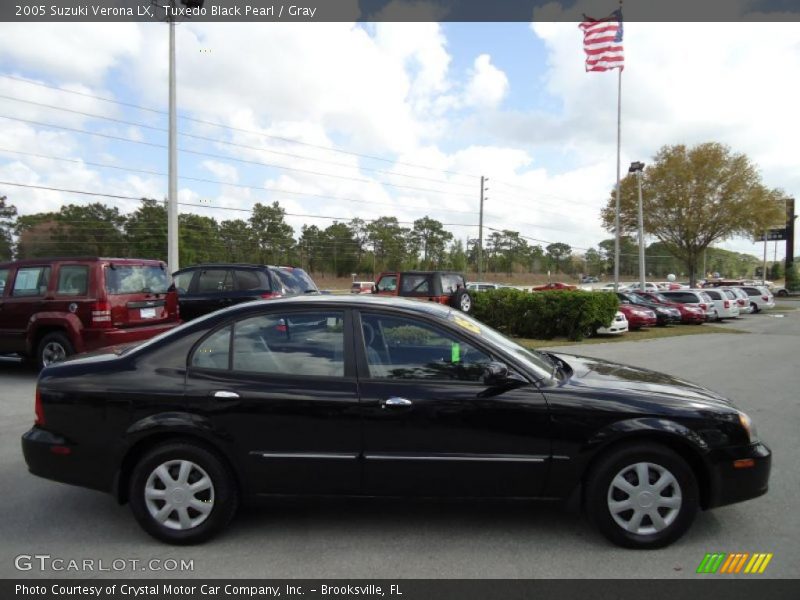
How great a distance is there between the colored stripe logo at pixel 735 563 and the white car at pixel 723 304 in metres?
25.6

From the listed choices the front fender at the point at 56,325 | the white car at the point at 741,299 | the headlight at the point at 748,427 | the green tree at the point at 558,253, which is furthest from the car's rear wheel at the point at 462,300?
the green tree at the point at 558,253

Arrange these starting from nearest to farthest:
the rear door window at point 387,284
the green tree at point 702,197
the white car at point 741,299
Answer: the rear door window at point 387,284, the white car at point 741,299, the green tree at point 702,197

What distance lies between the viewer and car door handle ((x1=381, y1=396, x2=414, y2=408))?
3.35m

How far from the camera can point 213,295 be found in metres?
11.5

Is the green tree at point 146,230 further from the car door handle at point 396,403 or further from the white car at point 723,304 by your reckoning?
the car door handle at point 396,403

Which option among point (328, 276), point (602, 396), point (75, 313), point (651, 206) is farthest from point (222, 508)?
point (328, 276)

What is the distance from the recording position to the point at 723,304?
2583cm

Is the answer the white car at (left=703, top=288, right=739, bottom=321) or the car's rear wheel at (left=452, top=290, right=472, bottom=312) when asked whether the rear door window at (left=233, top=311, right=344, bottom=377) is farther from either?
the white car at (left=703, top=288, right=739, bottom=321)

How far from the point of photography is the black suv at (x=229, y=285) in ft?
37.0

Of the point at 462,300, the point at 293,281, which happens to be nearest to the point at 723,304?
the point at 462,300

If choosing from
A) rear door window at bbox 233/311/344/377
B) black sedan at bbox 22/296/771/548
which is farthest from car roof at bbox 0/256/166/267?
rear door window at bbox 233/311/344/377

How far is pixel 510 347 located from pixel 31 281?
8074 mm
